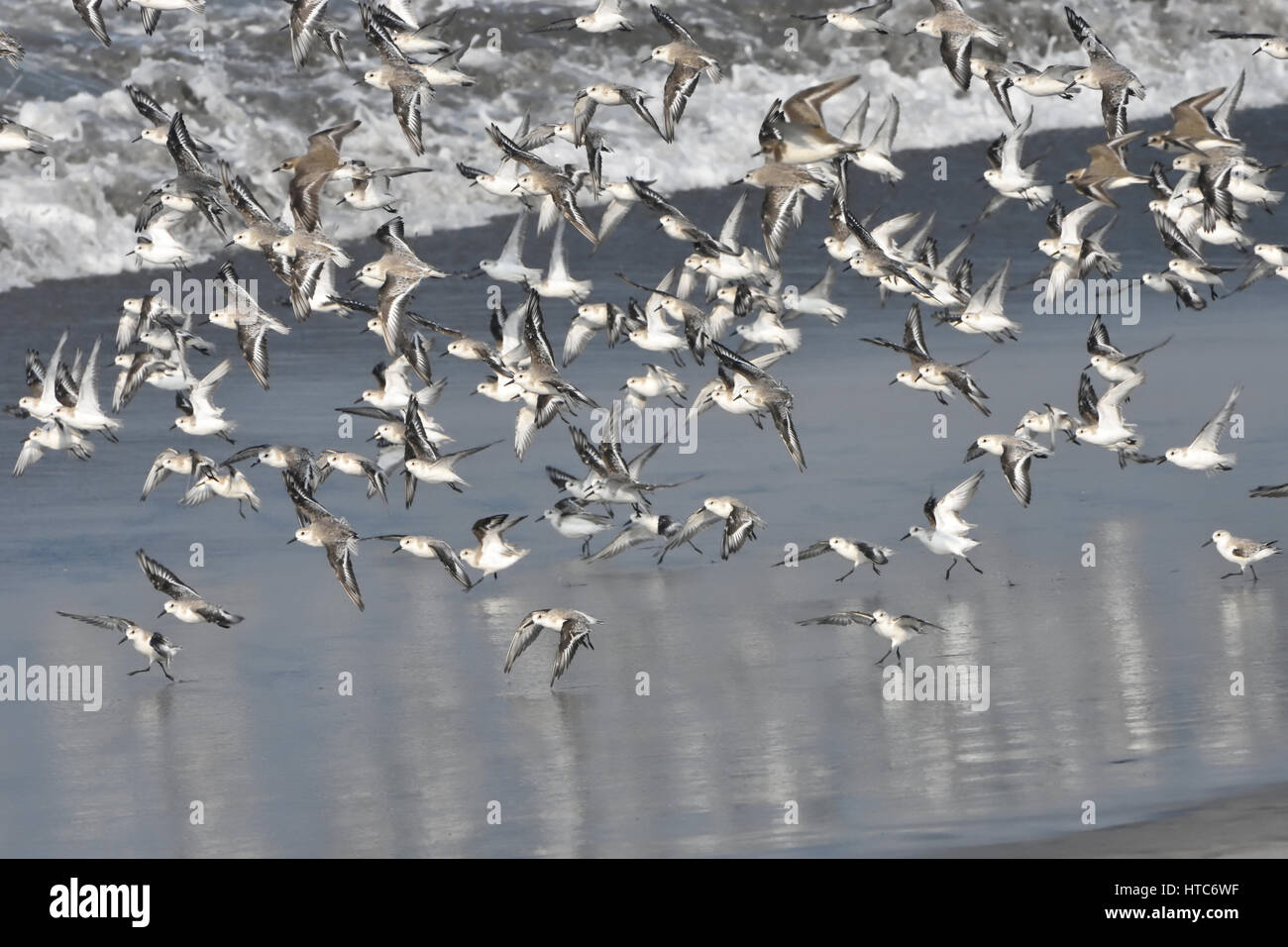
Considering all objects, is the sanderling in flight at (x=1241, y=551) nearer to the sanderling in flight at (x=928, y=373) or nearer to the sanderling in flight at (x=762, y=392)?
the sanderling in flight at (x=928, y=373)

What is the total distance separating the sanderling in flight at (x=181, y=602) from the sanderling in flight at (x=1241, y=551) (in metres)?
4.77

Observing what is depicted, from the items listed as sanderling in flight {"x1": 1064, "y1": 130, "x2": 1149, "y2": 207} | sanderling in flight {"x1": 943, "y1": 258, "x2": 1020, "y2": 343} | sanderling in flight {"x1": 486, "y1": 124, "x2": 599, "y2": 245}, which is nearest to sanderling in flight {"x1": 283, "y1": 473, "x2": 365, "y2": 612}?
sanderling in flight {"x1": 486, "y1": 124, "x2": 599, "y2": 245}

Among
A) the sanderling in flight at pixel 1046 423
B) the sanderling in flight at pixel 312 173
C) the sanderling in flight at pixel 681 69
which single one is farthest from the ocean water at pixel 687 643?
the sanderling in flight at pixel 681 69

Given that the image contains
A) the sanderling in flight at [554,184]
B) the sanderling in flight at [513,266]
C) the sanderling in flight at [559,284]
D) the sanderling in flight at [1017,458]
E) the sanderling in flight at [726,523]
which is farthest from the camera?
the sanderling in flight at [513,266]

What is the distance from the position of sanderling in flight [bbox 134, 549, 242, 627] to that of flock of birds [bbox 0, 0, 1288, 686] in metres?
0.01

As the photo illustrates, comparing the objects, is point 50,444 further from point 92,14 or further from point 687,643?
point 687,643

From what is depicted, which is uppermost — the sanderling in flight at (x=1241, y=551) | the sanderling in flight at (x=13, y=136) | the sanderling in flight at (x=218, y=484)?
the sanderling in flight at (x=13, y=136)

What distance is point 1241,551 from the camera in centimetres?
1057

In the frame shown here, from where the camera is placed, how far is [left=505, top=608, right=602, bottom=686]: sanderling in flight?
9297mm

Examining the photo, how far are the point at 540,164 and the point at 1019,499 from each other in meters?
3.28

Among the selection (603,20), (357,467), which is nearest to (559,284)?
(603,20)

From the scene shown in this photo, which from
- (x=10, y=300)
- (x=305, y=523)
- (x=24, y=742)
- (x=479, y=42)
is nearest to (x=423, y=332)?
(x=10, y=300)

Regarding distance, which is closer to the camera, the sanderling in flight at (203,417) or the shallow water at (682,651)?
the shallow water at (682,651)

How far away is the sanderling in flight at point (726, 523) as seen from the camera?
1110 cm
